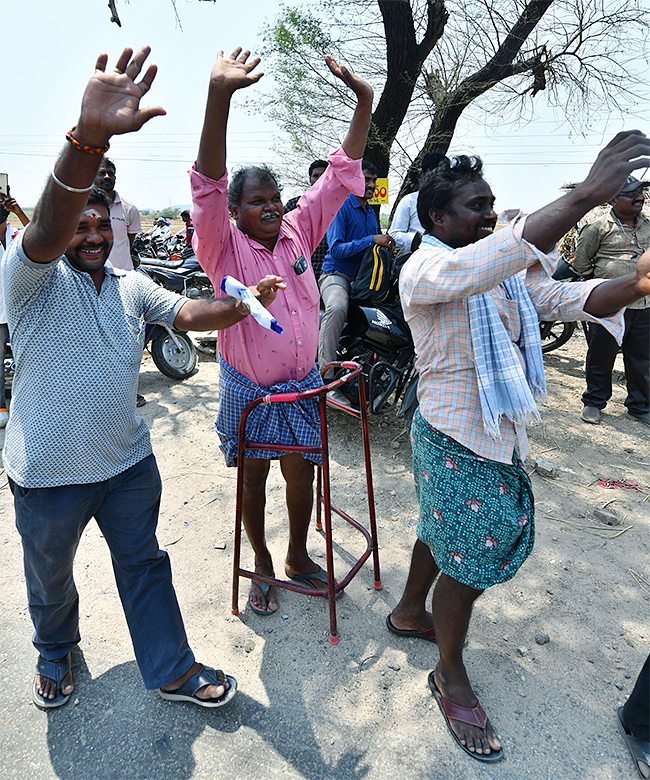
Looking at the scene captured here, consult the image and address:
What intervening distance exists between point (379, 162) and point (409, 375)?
429 centimetres

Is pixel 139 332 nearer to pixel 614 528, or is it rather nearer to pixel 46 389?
pixel 46 389

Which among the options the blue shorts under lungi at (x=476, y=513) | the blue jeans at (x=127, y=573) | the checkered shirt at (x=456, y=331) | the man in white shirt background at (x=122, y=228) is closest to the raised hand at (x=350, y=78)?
the checkered shirt at (x=456, y=331)

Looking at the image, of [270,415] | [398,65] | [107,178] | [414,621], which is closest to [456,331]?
[270,415]

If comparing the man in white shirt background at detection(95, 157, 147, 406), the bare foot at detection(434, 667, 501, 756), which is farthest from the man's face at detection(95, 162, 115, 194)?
the bare foot at detection(434, 667, 501, 756)

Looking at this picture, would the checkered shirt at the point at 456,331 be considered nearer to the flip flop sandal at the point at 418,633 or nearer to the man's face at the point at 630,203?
the flip flop sandal at the point at 418,633

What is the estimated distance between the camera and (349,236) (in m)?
4.35

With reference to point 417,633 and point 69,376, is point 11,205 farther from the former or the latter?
point 417,633

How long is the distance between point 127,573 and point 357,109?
2.04 m

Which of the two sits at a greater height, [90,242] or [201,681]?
[90,242]

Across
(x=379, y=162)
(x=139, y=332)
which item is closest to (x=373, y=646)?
(x=139, y=332)

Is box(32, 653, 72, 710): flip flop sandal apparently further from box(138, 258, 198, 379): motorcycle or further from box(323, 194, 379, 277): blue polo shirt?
box(138, 258, 198, 379): motorcycle

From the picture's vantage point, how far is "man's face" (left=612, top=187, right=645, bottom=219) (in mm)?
4641

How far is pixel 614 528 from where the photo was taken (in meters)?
3.31

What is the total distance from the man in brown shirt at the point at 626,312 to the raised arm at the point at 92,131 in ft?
14.7
